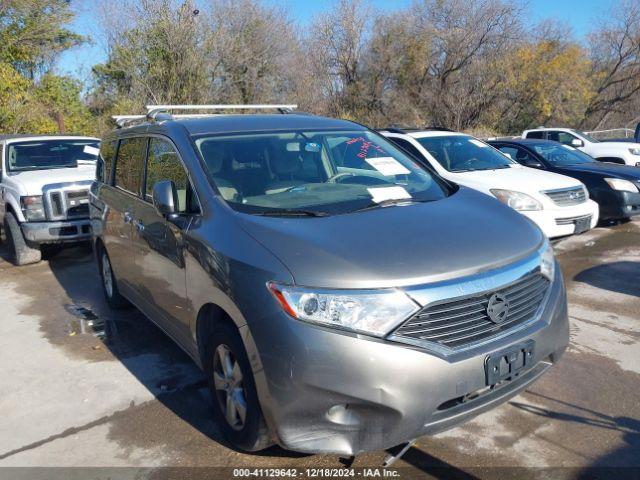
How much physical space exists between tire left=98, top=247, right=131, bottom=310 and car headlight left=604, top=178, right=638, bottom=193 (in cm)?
717

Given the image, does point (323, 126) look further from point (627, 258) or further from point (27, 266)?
point (27, 266)

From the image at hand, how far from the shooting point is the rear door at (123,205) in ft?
15.0

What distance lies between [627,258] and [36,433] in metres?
6.81

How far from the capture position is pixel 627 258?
283 inches

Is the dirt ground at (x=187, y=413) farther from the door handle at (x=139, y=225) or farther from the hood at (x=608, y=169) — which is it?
the hood at (x=608, y=169)

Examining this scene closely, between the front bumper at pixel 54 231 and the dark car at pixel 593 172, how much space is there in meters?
6.82

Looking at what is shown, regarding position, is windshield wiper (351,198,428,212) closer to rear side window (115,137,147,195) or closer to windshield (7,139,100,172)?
rear side window (115,137,147,195)

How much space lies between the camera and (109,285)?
582cm

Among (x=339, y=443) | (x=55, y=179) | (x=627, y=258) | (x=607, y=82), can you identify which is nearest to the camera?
(x=339, y=443)

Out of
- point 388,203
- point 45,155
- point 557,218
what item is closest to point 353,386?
point 388,203

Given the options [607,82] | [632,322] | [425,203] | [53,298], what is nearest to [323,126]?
[425,203]

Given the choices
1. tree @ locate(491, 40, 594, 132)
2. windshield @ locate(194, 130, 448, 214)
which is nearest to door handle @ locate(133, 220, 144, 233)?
windshield @ locate(194, 130, 448, 214)

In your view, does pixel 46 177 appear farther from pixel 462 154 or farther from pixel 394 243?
pixel 394 243

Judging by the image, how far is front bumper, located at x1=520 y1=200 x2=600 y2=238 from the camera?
263 inches
